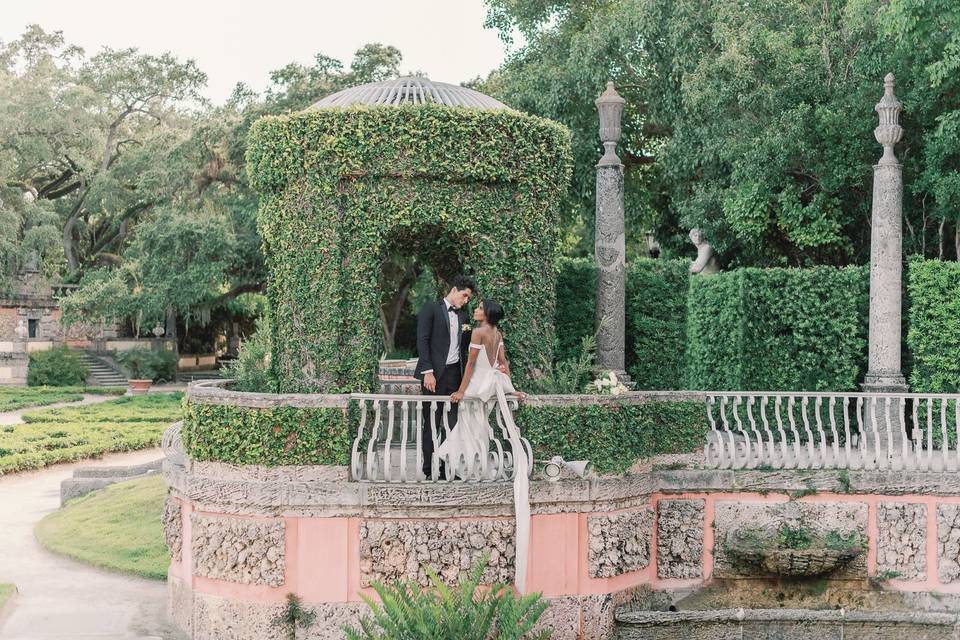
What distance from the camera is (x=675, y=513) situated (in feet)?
33.9

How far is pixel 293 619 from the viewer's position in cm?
906

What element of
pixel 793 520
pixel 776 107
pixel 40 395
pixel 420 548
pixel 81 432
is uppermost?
pixel 776 107

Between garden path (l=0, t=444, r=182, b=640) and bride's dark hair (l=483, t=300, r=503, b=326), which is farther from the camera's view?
garden path (l=0, t=444, r=182, b=640)

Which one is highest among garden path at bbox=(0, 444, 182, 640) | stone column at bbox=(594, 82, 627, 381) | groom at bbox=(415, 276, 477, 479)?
stone column at bbox=(594, 82, 627, 381)

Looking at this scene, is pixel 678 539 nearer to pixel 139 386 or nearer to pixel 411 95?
pixel 411 95

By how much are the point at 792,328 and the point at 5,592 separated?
10.3 metres

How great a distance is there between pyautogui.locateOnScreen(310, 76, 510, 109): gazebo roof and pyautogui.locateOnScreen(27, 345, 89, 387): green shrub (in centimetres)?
2682

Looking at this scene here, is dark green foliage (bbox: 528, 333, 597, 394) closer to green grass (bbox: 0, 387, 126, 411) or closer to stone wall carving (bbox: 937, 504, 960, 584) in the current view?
stone wall carving (bbox: 937, 504, 960, 584)

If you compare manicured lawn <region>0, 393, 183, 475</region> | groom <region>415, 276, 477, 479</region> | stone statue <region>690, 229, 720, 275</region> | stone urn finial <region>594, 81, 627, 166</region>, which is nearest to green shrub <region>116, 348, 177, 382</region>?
manicured lawn <region>0, 393, 183, 475</region>

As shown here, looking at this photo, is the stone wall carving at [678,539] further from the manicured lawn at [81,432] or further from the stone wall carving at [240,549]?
the manicured lawn at [81,432]

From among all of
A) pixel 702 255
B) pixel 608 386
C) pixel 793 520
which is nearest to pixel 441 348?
pixel 608 386

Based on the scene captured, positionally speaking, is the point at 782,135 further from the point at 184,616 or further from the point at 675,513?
the point at 184,616

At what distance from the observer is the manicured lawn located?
19.6m

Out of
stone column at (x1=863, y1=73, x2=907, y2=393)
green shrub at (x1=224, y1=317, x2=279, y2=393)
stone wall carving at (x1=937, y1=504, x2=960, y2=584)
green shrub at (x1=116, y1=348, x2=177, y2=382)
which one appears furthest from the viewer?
green shrub at (x1=116, y1=348, x2=177, y2=382)
